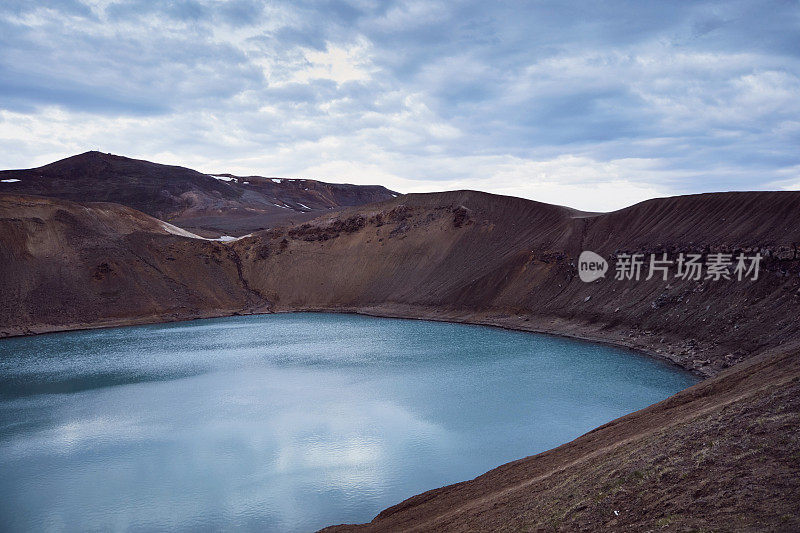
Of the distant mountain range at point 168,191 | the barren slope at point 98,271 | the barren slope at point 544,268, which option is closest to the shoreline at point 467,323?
the barren slope at point 544,268

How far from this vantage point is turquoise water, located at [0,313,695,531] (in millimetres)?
11867

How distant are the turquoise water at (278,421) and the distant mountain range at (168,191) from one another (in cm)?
5616

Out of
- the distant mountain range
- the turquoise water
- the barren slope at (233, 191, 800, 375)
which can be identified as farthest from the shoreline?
the distant mountain range

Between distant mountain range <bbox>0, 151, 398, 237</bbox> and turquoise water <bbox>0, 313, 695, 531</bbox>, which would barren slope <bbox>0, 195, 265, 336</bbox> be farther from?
distant mountain range <bbox>0, 151, 398, 237</bbox>

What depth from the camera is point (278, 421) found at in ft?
57.8

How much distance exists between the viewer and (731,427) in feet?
24.4

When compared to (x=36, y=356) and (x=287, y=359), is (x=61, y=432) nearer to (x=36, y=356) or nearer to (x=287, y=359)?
(x=287, y=359)

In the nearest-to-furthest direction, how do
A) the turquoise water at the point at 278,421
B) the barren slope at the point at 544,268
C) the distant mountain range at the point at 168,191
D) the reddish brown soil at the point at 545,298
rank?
1. the reddish brown soil at the point at 545,298
2. the turquoise water at the point at 278,421
3. the barren slope at the point at 544,268
4. the distant mountain range at the point at 168,191

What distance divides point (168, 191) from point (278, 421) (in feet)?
319

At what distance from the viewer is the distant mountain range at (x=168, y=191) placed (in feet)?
312

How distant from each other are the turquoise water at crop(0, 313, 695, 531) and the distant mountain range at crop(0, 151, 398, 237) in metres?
56.2

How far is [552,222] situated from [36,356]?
3703 centimetres

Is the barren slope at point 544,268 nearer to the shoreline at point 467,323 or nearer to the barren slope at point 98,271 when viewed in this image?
the shoreline at point 467,323

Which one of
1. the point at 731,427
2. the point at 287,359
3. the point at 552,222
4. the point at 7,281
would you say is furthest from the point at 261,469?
the point at 7,281
